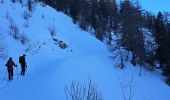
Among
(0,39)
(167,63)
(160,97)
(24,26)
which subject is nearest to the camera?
(0,39)

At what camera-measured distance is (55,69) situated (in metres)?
22.1

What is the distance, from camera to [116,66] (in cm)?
3556

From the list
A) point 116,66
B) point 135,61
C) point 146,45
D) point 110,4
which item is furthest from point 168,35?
point 110,4

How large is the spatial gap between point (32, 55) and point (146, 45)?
67.0ft

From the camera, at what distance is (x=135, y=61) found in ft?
134

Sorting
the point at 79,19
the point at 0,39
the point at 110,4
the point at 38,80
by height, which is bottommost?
the point at 38,80

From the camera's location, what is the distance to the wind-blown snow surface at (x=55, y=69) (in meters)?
17.2

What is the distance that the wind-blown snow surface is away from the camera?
17181 millimetres

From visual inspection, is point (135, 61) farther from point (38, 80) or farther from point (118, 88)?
point (38, 80)

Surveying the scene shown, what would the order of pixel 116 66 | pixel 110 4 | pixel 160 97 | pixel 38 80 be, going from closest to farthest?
pixel 38 80
pixel 160 97
pixel 116 66
pixel 110 4

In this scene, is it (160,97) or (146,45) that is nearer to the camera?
(160,97)

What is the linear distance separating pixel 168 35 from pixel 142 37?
3.49m

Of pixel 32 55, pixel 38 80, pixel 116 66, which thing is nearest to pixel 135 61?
pixel 116 66

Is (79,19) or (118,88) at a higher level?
(79,19)
